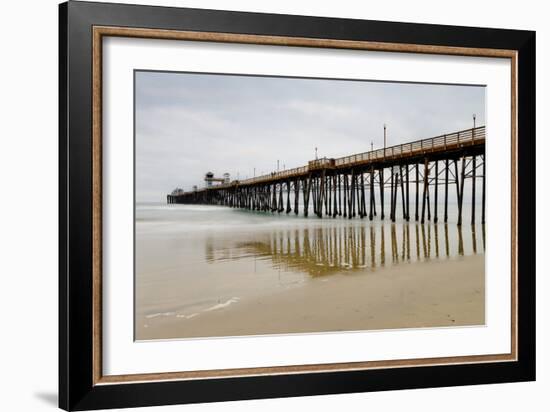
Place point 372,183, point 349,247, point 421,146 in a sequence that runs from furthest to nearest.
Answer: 1. point 372,183
2. point 421,146
3. point 349,247

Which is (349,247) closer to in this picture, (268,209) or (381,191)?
(268,209)

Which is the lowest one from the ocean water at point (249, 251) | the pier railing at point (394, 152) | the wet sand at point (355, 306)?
the wet sand at point (355, 306)

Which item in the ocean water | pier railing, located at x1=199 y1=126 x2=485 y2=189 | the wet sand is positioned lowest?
the wet sand

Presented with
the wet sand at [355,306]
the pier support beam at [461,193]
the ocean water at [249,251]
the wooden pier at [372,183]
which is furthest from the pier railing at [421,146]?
the wet sand at [355,306]

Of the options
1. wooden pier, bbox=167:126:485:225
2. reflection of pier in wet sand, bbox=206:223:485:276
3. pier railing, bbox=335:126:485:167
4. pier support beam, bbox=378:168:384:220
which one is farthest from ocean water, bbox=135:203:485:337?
pier railing, bbox=335:126:485:167

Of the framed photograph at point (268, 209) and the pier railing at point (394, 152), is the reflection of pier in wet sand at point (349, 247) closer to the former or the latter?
the framed photograph at point (268, 209)

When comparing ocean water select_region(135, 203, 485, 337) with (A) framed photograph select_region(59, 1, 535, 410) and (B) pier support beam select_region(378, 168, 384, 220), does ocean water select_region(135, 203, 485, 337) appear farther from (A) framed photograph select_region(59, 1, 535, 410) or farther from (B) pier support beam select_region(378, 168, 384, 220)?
(B) pier support beam select_region(378, 168, 384, 220)

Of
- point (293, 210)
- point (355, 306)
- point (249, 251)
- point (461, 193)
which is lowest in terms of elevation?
point (355, 306)

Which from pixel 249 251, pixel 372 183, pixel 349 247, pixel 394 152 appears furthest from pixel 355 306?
pixel 394 152
